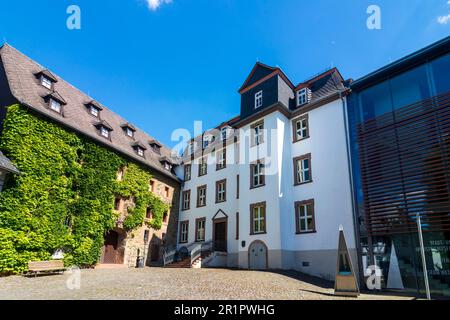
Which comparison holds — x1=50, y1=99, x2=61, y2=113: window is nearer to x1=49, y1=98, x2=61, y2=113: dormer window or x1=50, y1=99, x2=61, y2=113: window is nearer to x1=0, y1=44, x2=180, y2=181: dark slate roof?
x1=49, y1=98, x2=61, y2=113: dormer window

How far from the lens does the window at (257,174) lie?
22.6 metres

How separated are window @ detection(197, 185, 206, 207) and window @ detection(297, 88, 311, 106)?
12145mm

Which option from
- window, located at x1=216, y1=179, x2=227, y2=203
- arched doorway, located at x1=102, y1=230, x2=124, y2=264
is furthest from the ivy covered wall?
window, located at x1=216, y1=179, x2=227, y2=203

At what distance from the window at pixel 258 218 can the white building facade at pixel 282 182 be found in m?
0.07

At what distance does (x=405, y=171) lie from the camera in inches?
617

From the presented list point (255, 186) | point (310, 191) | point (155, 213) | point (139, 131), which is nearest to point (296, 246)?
point (310, 191)

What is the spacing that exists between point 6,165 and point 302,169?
58.7 ft

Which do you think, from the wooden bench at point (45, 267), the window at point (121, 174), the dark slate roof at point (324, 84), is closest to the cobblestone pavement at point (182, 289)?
the wooden bench at point (45, 267)

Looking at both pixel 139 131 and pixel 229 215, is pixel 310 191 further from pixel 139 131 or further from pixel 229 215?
pixel 139 131

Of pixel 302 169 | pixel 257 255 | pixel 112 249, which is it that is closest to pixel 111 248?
pixel 112 249

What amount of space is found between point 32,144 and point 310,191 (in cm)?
1763

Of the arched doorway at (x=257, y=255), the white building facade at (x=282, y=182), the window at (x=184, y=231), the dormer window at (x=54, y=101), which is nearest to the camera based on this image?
the white building facade at (x=282, y=182)

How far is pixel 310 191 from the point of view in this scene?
2044cm

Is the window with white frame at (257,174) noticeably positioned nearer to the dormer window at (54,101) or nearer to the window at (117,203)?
the window at (117,203)
